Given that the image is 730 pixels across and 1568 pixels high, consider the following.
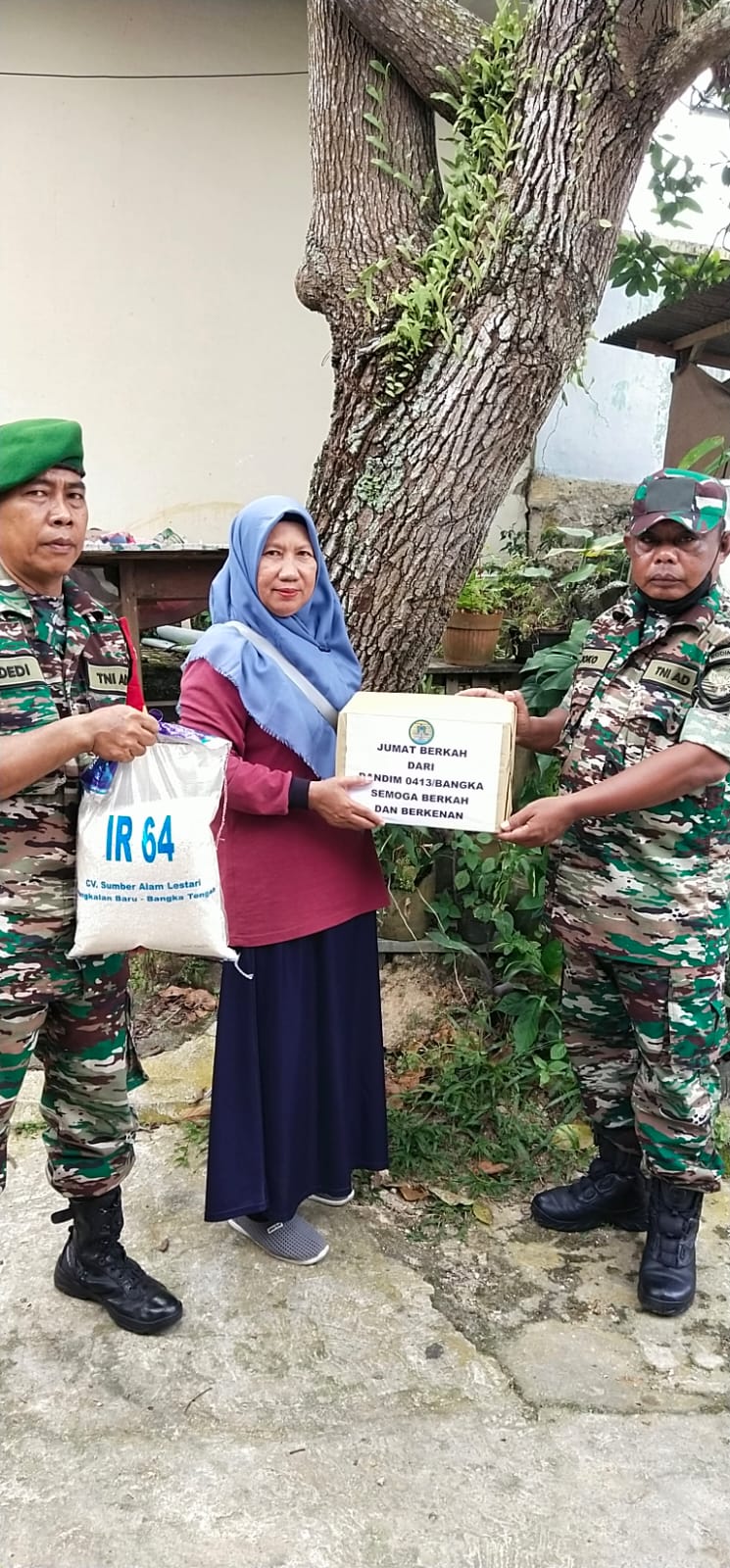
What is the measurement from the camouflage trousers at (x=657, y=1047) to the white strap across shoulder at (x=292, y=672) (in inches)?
32.4

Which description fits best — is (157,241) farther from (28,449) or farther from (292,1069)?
(292,1069)

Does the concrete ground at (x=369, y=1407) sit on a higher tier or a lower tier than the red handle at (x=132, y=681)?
lower

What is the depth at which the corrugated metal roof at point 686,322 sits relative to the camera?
15.4 ft

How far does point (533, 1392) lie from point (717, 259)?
4.27 meters

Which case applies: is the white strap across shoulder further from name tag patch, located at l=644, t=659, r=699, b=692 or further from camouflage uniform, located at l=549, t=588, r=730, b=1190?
name tag patch, located at l=644, t=659, r=699, b=692

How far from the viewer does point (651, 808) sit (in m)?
2.23

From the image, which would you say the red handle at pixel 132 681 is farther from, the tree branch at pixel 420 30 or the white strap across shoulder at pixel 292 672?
the tree branch at pixel 420 30

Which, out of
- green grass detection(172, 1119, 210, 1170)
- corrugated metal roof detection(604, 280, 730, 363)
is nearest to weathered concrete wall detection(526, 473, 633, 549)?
corrugated metal roof detection(604, 280, 730, 363)

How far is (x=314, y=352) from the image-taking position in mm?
5820

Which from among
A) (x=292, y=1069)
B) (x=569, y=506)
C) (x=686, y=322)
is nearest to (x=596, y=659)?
(x=292, y=1069)

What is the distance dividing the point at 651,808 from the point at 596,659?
0.37m

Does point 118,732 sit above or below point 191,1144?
above

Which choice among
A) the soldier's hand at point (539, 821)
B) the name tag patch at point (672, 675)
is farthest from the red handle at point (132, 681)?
the name tag patch at point (672, 675)

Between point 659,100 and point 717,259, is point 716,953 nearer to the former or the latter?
point 659,100
